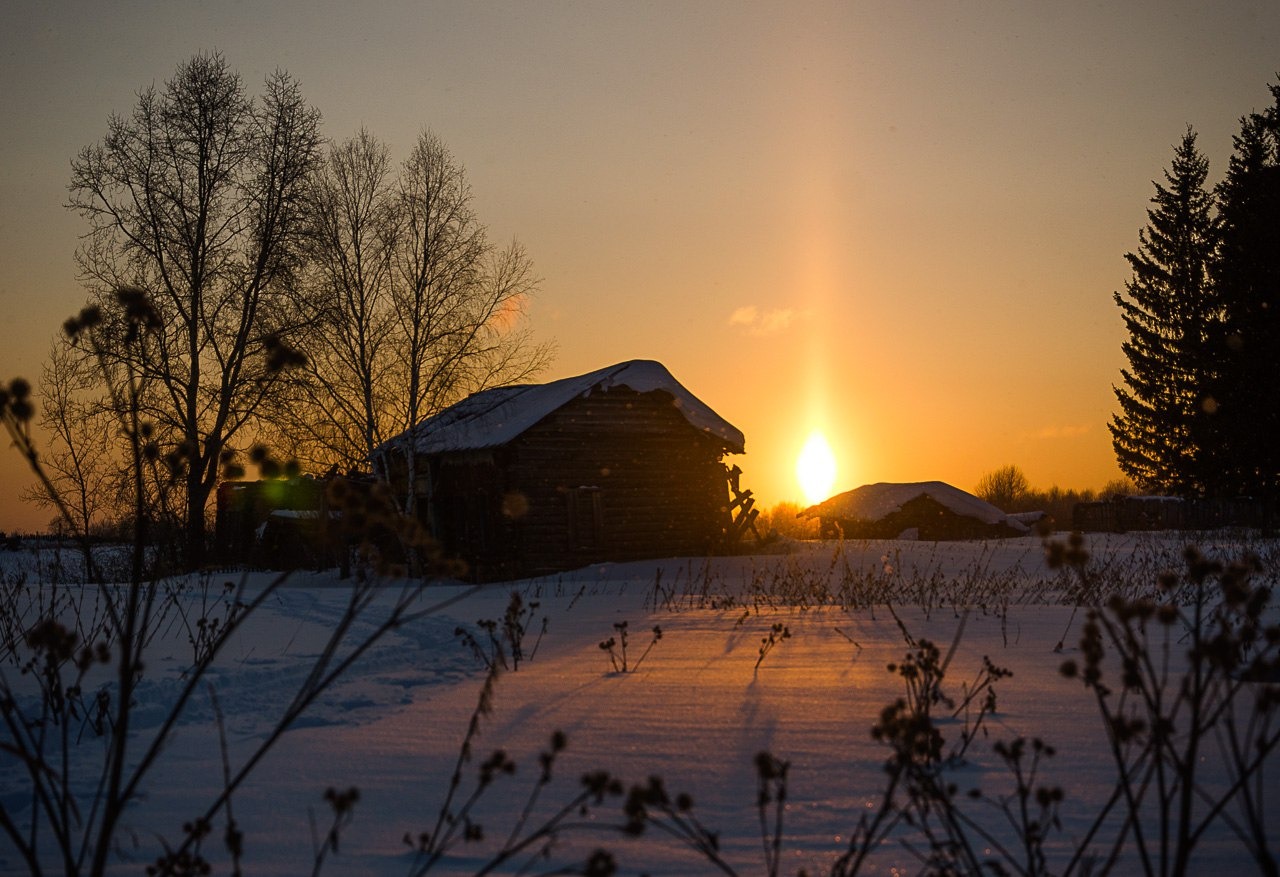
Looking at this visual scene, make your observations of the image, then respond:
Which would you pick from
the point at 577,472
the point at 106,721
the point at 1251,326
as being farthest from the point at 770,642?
the point at 1251,326

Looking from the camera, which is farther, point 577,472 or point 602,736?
point 577,472

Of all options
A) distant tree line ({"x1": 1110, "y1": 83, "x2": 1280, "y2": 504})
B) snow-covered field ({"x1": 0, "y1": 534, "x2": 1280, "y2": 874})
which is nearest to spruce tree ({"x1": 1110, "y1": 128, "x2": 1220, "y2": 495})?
distant tree line ({"x1": 1110, "y1": 83, "x2": 1280, "y2": 504})

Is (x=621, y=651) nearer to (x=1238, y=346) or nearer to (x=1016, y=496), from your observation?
(x=1238, y=346)

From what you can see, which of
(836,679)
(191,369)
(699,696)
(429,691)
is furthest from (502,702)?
(191,369)

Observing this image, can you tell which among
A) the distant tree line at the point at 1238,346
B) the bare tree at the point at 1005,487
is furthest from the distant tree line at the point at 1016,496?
the distant tree line at the point at 1238,346

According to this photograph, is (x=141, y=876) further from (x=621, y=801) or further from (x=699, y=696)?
(x=699, y=696)

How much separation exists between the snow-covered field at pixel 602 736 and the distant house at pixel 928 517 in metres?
29.1

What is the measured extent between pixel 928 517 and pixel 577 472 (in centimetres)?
2043

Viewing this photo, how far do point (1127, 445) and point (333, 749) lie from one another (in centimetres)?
3547

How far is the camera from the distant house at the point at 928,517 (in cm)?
3709

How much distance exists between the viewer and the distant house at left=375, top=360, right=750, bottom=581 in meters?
20.0

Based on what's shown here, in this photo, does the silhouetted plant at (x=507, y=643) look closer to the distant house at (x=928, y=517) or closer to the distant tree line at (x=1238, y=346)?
the distant tree line at (x=1238, y=346)

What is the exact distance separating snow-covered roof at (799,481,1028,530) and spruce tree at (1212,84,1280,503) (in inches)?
478

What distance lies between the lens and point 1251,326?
2406 cm
